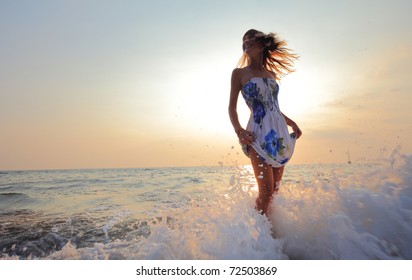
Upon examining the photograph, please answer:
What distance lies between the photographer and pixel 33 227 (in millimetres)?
5984

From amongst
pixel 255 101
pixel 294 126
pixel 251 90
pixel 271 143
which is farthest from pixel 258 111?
pixel 294 126

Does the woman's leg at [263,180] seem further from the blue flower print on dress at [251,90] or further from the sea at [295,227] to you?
the blue flower print on dress at [251,90]

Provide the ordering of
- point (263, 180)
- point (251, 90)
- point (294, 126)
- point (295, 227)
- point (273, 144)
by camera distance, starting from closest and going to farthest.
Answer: point (263, 180) → point (273, 144) → point (251, 90) → point (295, 227) → point (294, 126)

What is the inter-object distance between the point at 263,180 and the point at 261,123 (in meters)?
0.65

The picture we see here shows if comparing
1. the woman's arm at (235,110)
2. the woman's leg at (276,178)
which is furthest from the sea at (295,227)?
the woman's arm at (235,110)

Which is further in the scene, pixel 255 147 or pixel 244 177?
pixel 244 177

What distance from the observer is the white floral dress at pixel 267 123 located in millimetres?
3283

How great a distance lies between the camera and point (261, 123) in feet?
11.1

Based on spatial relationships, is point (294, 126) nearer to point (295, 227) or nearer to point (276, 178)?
point (276, 178)
